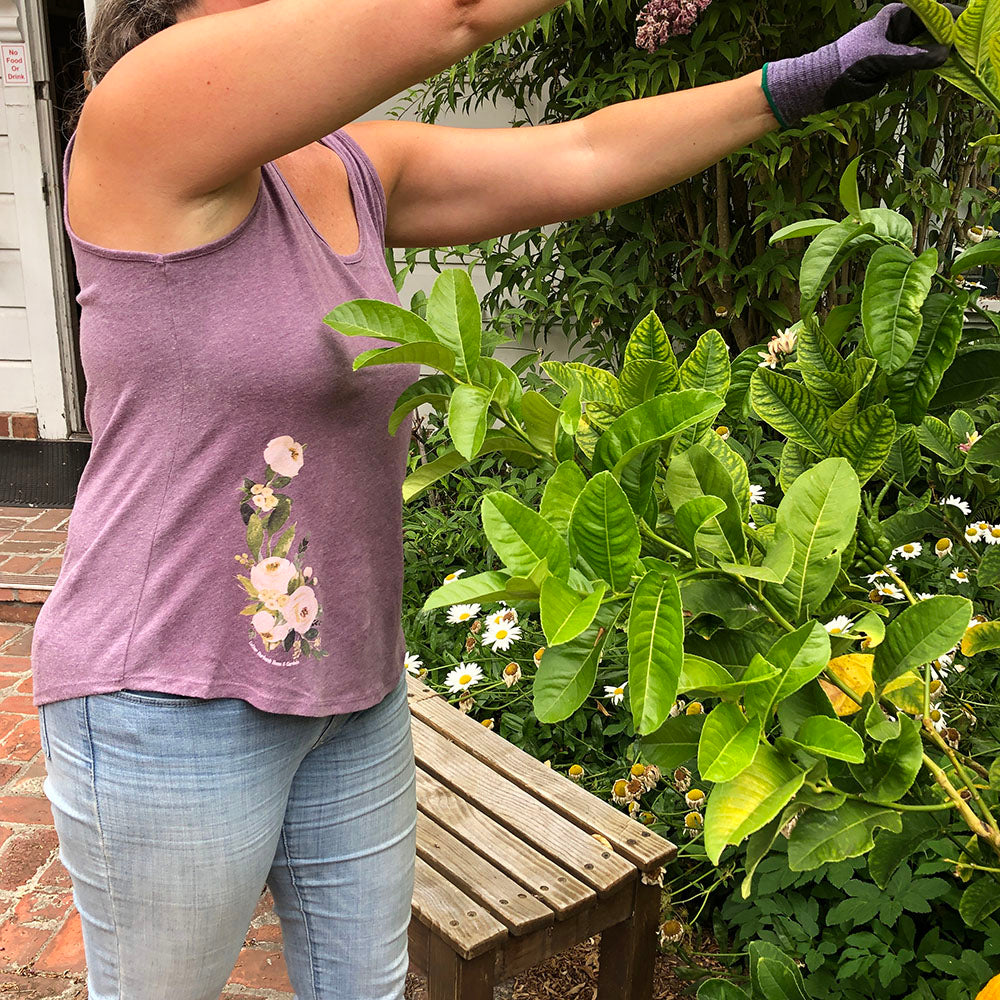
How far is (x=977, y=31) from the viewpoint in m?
0.99

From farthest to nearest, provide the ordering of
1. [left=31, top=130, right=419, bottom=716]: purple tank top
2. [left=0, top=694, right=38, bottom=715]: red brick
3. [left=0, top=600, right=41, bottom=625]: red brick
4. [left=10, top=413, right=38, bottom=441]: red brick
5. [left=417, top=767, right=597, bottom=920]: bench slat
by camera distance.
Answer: [left=10, top=413, right=38, bottom=441]: red brick < [left=0, top=600, right=41, bottom=625]: red brick < [left=0, top=694, right=38, bottom=715]: red brick < [left=417, top=767, right=597, bottom=920]: bench slat < [left=31, top=130, right=419, bottom=716]: purple tank top

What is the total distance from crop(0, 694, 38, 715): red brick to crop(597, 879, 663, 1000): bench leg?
2.31 metres

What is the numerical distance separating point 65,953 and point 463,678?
1125 millimetres

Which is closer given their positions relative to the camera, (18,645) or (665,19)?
(665,19)

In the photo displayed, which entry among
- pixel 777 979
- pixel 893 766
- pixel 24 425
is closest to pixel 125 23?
pixel 893 766

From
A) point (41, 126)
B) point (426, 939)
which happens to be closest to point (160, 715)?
point (426, 939)

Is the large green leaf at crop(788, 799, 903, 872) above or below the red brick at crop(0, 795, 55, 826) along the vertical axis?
above

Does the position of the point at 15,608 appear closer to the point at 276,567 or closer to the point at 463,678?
the point at 463,678

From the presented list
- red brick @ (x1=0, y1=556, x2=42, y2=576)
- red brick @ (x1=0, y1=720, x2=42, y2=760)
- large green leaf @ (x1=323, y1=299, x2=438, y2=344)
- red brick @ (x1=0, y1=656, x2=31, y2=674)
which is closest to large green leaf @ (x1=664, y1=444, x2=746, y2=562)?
large green leaf @ (x1=323, y1=299, x2=438, y2=344)

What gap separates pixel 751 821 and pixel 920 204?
3179mm

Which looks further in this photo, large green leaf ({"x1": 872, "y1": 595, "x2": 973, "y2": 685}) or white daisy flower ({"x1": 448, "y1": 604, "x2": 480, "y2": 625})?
white daisy flower ({"x1": 448, "y1": 604, "x2": 480, "y2": 625})

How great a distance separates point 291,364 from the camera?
47.8 inches

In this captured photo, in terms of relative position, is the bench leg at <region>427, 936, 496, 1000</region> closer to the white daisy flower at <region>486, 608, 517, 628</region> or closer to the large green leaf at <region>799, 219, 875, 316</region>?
the white daisy flower at <region>486, 608, 517, 628</region>

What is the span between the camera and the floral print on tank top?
1.25m
